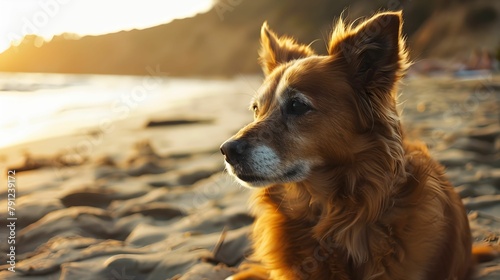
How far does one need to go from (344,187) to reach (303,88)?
640 millimetres

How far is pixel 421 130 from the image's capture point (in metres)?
7.00

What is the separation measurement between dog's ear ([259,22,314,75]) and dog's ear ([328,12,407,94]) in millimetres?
724

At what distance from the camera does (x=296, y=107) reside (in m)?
2.95

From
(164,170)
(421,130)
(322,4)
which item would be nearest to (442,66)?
(421,130)

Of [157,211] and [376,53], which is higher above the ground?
[376,53]

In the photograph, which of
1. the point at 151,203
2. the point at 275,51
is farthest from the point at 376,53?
the point at 151,203

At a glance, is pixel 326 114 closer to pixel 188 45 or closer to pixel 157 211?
pixel 157 211

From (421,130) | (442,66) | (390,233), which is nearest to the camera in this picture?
(390,233)

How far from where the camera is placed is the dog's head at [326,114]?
278cm

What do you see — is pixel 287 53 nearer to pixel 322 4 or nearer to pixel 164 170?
pixel 164 170

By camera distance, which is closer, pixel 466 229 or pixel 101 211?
pixel 466 229

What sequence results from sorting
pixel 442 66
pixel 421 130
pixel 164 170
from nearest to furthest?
pixel 164 170 → pixel 421 130 → pixel 442 66

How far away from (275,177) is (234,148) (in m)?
0.30

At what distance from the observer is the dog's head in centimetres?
278
